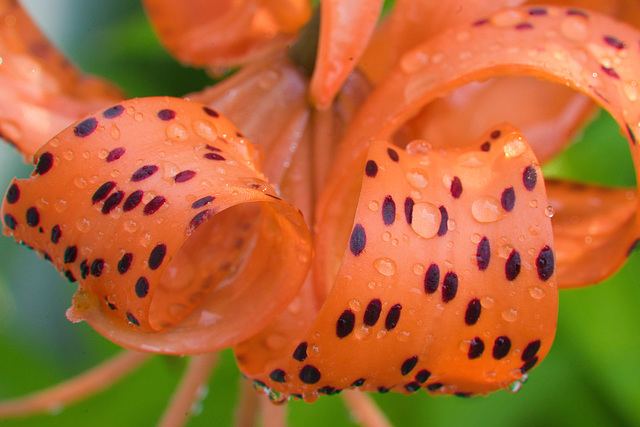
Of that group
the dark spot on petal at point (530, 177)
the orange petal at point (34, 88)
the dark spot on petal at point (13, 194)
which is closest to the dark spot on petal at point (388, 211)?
the dark spot on petal at point (530, 177)

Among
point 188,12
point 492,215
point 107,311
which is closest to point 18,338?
point 188,12

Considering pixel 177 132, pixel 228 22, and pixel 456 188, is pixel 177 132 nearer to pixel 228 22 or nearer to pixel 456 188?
pixel 456 188

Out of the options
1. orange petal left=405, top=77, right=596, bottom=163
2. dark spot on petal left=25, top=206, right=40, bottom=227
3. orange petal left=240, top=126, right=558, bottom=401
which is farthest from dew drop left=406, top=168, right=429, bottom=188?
dark spot on petal left=25, top=206, right=40, bottom=227

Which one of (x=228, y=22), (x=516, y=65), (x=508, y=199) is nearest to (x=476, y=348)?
(x=508, y=199)

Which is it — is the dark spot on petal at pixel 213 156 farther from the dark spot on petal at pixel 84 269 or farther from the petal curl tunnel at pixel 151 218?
the dark spot on petal at pixel 84 269

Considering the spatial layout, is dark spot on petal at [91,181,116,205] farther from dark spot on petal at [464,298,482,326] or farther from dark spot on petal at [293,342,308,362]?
dark spot on petal at [464,298,482,326]

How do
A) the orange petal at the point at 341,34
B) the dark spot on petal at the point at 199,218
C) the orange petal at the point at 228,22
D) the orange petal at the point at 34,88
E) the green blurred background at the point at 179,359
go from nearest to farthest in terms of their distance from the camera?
1. the dark spot on petal at the point at 199,218
2. the orange petal at the point at 341,34
3. the orange petal at the point at 34,88
4. the orange petal at the point at 228,22
5. the green blurred background at the point at 179,359
